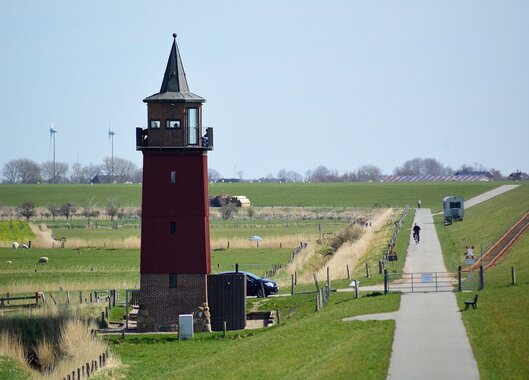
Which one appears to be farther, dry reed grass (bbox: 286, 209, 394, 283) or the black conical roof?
dry reed grass (bbox: 286, 209, 394, 283)

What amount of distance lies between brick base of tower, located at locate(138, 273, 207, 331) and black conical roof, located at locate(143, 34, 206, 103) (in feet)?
22.8

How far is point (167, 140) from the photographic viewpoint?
51719 mm

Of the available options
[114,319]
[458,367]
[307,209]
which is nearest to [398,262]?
[114,319]

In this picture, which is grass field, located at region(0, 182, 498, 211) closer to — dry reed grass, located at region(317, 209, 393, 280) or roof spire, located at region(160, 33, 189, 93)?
dry reed grass, located at region(317, 209, 393, 280)

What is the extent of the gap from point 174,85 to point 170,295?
332 inches

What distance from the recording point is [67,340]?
148 ft

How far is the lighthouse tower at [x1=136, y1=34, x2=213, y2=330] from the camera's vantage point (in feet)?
168

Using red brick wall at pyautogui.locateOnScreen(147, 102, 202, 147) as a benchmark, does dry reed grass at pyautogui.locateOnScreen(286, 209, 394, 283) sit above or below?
below

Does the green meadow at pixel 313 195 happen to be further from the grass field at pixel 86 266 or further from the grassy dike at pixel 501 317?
the grassy dike at pixel 501 317

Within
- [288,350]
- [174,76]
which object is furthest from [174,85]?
[288,350]

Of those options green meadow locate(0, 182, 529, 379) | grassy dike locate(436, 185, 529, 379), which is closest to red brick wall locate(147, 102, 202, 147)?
green meadow locate(0, 182, 529, 379)

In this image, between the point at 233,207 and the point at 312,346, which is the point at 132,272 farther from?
the point at 233,207

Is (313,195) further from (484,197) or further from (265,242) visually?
(265,242)

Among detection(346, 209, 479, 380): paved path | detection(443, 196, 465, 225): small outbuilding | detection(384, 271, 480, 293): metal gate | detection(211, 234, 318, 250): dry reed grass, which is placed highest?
detection(443, 196, 465, 225): small outbuilding
